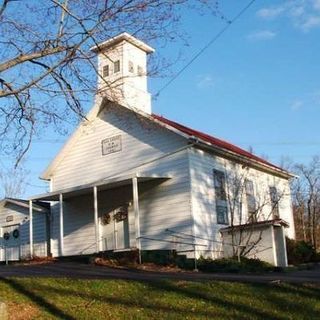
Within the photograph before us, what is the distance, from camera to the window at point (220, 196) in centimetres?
2389

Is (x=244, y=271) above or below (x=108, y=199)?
below

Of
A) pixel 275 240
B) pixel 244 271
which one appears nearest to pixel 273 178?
pixel 275 240

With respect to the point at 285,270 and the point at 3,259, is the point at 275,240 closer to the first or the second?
the point at 285,270

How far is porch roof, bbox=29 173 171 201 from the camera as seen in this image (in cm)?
2227

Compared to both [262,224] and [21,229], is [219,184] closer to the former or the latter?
[262,224]

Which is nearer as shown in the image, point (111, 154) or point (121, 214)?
point (121, 214)

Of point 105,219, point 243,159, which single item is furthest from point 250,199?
point 105,219

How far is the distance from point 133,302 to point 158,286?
143 centimetres

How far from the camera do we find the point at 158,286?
1235 cm

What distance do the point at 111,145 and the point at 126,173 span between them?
5.85 ft

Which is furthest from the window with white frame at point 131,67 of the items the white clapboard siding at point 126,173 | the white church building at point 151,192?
the white clapboard siding at point 126,173

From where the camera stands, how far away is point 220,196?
24156 millimetres

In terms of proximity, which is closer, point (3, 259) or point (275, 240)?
point (275, 240)

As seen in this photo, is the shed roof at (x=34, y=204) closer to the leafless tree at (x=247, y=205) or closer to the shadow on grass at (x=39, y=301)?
the leafless tree at (x=247, y=205)
